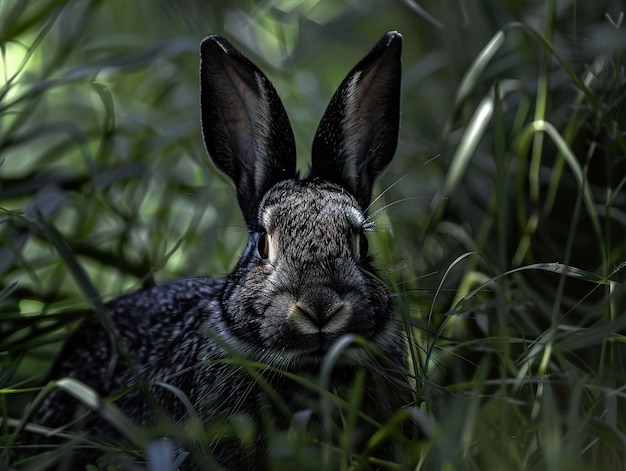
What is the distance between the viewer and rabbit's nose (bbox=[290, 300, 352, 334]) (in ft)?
8.23

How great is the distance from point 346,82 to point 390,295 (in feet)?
2.21

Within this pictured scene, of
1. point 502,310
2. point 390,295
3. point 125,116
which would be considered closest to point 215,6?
point 125,116

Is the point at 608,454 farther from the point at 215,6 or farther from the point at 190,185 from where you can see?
the point at 215,6

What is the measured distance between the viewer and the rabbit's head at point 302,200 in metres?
2.60

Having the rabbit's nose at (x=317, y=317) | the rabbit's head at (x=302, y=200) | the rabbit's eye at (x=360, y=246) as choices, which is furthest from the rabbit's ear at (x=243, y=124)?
the rabbit's nose at (x=317, y=317)

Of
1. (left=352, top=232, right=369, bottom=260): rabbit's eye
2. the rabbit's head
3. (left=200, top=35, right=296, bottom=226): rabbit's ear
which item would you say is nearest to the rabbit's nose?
the rabbit's head

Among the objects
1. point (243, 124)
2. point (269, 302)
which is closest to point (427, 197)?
point (243, 124)

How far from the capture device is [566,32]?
4223 millimetres

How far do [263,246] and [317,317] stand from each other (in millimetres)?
471

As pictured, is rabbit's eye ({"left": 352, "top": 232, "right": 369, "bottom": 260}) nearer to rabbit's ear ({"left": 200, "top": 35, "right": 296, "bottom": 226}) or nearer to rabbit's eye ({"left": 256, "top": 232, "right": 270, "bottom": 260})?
rabbit's eye ({"left": 256, "top": 232, "right": 270, "bottom": 260})

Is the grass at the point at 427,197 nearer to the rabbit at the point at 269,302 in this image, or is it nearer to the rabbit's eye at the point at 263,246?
the rabbit at the point at 269,302

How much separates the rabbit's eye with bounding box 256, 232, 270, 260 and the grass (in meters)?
0.24

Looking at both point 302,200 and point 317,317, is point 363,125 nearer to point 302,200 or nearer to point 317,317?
point 302,200

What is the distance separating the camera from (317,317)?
2.50 m
